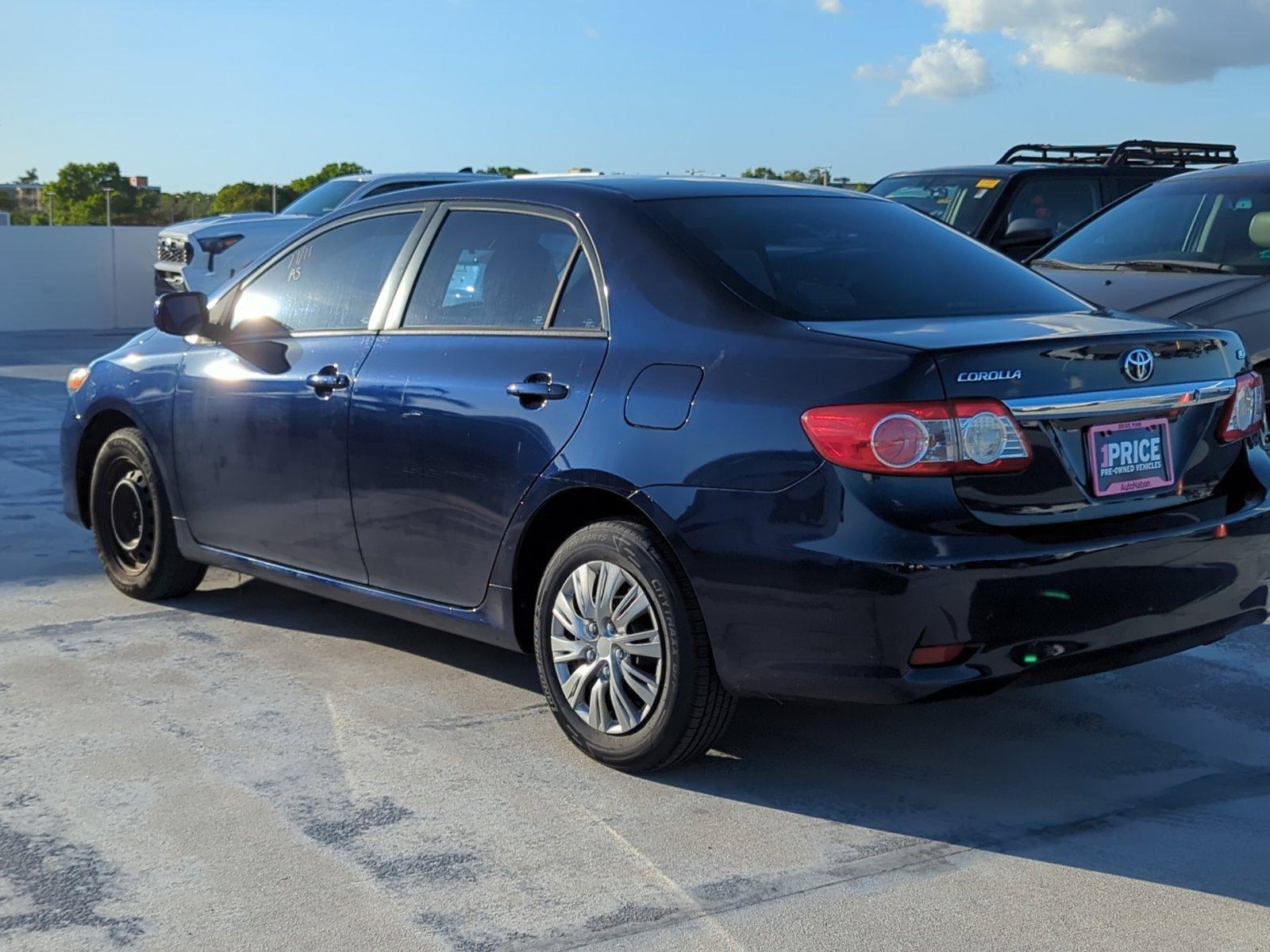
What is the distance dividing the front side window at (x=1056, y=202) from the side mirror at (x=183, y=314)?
7.13 meters

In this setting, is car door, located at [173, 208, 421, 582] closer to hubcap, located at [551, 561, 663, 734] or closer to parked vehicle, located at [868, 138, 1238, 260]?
hubcap, located at [551, 561, 663, 734]

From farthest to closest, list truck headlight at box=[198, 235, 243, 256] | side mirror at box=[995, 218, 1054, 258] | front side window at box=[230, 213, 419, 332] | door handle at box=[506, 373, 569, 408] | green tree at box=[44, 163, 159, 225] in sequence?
green tree at box=[44, 163, 159, 225]
truck headlight at box=[198, 235, 243, 256]
side mirror at box=[995, 218, 1054, 258]
front side window at box=[230, 213, 419, 332]
door handle at box=[506, 373, 569, 408]

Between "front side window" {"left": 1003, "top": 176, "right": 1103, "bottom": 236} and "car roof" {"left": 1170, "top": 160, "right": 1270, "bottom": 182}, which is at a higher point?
"car roof" {"left": 1170, "top": 160, "right": 1270, "bottom": 182}

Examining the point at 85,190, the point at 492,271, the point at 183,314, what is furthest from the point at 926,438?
the point at 85,190

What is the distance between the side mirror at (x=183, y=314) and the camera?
5.91 m

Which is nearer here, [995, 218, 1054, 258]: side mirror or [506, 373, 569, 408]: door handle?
[506, 373, 569, 408]: door handle

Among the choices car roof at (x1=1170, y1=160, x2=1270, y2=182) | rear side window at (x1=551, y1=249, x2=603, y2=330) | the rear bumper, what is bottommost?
the rear bumper

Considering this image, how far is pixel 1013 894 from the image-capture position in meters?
3.60

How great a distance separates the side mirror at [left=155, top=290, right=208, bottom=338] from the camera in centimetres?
591

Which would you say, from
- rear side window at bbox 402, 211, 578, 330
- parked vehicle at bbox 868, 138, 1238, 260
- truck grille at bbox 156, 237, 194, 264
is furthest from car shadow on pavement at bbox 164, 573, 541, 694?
truck grille at bbox 156, 237, 194, 264

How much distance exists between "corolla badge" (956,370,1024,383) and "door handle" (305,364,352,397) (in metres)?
2.09

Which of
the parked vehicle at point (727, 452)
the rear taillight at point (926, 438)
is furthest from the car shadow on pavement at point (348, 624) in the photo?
the rear taillight at point (926, 438)

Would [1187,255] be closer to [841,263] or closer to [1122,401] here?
[841,263]

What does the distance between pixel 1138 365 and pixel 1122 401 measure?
126 millimetres
